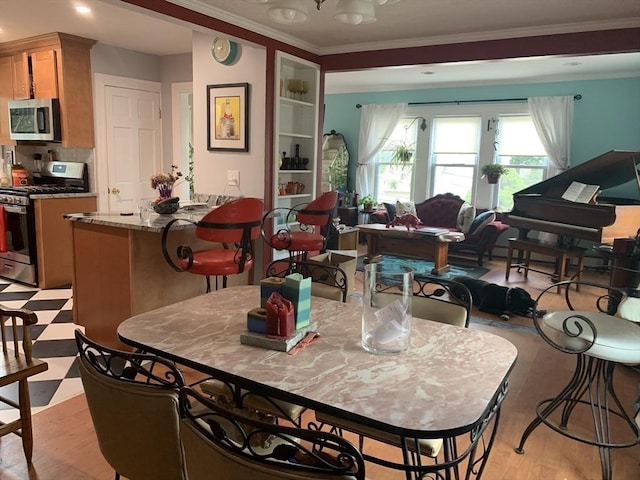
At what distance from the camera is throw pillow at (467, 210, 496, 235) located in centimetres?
665

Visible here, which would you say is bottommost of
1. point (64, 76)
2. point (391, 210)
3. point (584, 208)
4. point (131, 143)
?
point (391, 210)

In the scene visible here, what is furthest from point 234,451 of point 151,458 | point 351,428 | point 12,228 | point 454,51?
point 12,228

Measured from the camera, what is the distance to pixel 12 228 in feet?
15.7

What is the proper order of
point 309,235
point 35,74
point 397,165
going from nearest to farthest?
point 309,235 → point 35,74 → point 397,165

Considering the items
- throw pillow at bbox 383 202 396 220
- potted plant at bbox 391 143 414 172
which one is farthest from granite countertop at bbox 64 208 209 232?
potted plant at bbox 391 143 414 172

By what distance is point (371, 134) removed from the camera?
28.0 ft

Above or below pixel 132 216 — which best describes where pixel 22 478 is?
below

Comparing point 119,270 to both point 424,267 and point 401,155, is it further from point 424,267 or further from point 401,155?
point 401,155

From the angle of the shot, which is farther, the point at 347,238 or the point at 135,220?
the point at 347,238

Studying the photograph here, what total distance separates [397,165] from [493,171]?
5.72 ft

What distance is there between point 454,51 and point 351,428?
354 centimetres

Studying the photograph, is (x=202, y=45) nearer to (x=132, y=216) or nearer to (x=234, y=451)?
(x=132, y=216)

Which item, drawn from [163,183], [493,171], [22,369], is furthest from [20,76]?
[493,171]

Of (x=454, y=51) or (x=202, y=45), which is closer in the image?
(x=454, y=51)
